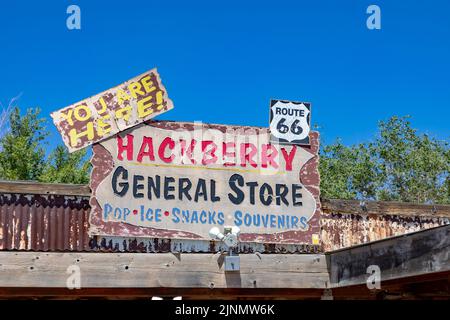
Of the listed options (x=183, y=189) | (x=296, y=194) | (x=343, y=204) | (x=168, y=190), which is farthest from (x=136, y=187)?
(x=343, y=204)

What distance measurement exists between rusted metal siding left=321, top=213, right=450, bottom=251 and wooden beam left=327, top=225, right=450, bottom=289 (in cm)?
89

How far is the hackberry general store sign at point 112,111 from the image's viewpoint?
8609 mm

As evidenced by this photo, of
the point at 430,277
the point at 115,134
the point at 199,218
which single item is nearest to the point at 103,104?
the point at 115,134

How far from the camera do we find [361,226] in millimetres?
9672

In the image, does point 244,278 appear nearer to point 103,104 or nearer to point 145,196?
point 145,196

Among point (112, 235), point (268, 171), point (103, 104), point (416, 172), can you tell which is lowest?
point (112, 235)

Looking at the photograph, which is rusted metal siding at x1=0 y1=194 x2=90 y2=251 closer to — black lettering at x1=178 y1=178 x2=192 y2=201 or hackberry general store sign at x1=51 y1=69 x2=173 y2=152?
hackberry general store sign at x1=51 y1=69 x2=173 y2=152

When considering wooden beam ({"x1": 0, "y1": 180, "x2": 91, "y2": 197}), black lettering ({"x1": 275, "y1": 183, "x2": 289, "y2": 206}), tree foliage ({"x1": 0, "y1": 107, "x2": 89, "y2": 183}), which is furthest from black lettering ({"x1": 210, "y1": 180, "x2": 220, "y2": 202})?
tree foliage ({"x1": 0, "y1": 107, "x2": 89, "y2": 183})

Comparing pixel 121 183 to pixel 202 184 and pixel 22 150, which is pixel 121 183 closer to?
pixel 202 184

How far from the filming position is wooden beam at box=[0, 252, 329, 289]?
25.0 feet

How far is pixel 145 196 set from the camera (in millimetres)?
8719
